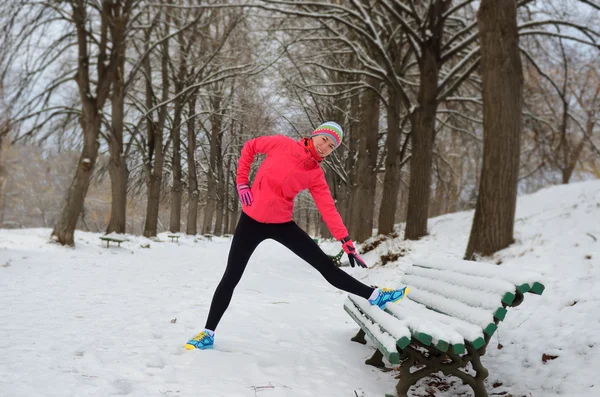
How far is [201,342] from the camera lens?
10.3ft

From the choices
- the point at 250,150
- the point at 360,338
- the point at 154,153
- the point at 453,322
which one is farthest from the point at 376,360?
the point at 154,153

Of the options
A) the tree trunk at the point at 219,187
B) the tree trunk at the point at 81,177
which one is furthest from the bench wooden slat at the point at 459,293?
the tree trunk at the point at 219,187

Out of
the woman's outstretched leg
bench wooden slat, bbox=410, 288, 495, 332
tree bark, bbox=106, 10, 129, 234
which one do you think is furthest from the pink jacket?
tree bark, bbox=106, 10, 129, 234

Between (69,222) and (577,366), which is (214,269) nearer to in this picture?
(69,222)

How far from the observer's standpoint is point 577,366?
9.50 feet

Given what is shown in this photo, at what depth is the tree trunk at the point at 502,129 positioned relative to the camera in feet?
18.7

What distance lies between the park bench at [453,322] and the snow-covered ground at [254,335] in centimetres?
25

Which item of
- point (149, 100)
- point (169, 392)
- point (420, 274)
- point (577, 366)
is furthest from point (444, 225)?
point (149, 100)

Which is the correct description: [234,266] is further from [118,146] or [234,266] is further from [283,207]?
[118,146]

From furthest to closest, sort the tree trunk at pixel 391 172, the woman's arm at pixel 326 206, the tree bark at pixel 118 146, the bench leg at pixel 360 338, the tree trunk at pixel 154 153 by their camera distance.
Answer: the tree trunk at pixel 154 153 < the tree bark at pixel 118 146 < the tree trunk at pixel 391 172 < the bench leg at pixel 360 338 < the woman's arm at pixel 326 206

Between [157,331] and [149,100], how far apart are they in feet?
48.7

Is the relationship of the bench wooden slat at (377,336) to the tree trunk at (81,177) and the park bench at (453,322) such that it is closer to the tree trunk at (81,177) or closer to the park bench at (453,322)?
the park bench at (453,322)

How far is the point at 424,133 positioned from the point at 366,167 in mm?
3822

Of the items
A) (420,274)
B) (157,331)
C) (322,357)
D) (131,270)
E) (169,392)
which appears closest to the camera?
(169,392)
